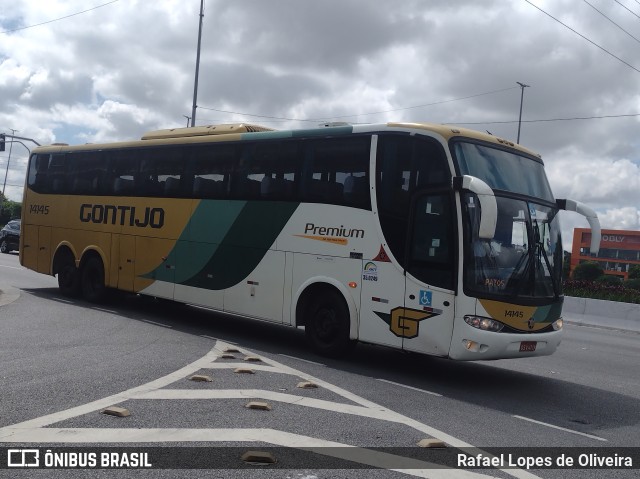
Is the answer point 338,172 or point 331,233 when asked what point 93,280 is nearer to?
point 331,233

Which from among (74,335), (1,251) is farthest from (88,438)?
(1,251)

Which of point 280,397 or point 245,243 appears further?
point 245,243

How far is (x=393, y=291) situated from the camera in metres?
10.4

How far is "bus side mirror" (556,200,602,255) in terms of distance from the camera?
10680 millimetres

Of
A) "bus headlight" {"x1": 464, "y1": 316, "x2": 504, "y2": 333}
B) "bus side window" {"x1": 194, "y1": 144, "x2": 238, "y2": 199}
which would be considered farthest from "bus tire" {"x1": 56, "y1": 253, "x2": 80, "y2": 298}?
"bus headlight" {"x1": 464, "y1": 316, "x2": 504, "y2": 333}

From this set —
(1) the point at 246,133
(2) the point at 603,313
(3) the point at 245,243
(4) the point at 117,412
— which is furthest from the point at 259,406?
(2) the point at 603,313

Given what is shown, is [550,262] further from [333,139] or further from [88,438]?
[88,438]

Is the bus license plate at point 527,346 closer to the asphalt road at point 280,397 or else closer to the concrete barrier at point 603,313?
the asphalt road at point 280,397

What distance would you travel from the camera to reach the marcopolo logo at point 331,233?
→ 1106 cm

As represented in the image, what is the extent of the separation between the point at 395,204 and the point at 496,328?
7.11ft

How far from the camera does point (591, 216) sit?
35.7 feet

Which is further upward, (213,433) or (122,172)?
(122,172)

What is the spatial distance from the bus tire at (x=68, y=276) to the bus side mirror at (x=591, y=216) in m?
10.9

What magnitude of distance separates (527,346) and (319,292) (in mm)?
3309
